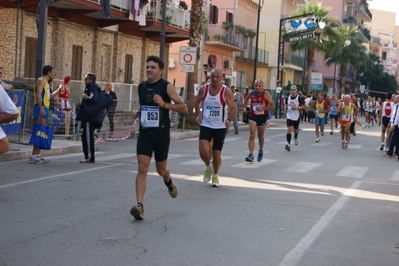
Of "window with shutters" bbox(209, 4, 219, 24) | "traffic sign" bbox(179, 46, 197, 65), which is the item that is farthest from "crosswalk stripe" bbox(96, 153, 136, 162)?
"window with shutters" bbox(209, 4, 219, 24)

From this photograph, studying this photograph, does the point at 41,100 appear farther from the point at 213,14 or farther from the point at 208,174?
the point at 213,14

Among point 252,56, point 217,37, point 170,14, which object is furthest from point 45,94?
point 252,56

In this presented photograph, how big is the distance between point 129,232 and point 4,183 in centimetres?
448

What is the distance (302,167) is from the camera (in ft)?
55.3

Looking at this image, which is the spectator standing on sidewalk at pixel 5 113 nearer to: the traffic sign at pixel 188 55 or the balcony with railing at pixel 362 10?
the traffic sign at pixel 188 55


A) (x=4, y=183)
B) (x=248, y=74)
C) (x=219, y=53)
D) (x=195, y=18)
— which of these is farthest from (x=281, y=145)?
(x=248, y=74)

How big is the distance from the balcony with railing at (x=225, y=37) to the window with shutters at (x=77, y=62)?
798 inches

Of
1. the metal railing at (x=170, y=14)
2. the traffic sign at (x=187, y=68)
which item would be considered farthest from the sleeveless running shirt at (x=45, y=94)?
the metal railing at (x=170, y=14)

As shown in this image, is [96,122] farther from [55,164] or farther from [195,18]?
[195,18]

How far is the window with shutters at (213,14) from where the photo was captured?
5044 cm

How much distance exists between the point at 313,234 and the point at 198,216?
5.20 feet

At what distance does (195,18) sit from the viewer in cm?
3086

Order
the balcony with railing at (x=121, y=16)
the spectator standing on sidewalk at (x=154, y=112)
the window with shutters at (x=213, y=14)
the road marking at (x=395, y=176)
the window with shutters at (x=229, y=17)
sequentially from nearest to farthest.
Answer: the spectator standing on sidewalk at (x=154, y=112)
the road marking at (x=395, y=176)
the balcony with railing at (x=121, y=16)
the window with shutters at (x=213, y=14)
the window with shutters at (x=229, y=17)

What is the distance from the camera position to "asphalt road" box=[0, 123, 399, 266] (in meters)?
7.18
